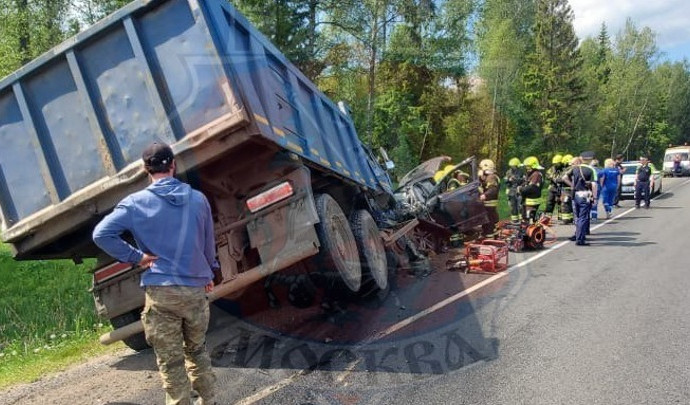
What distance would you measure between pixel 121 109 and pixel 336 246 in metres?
2.07

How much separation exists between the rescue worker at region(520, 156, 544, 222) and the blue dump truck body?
7.56 meters

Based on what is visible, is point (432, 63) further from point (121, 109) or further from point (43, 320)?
point (121, 109)

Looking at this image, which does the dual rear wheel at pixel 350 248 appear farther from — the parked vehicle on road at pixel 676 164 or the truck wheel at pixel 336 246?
the parked vehicle on road at pixel 676 164

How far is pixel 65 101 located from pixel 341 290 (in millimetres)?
2746

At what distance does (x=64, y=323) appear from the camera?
6.79 m

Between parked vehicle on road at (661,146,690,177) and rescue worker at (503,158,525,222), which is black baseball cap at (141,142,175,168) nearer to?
rescue worker at (503,158,525,222)

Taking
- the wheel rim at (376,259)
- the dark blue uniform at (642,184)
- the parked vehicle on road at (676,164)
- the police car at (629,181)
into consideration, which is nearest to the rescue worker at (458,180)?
the wheel rim at (376,259)

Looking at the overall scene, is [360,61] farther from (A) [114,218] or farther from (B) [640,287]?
(A) [114,218]

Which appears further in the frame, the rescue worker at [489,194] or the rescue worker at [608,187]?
the rescue worker at [608,187]

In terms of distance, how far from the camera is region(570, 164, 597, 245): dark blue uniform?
941cm

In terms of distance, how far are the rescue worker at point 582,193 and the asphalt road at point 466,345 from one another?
218 cm

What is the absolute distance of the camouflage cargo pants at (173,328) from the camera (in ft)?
10.3

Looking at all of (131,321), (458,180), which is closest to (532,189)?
(458,180)

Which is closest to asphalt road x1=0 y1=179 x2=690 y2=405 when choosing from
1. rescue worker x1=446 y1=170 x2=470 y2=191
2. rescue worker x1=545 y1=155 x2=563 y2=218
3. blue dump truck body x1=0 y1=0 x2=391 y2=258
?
blue dump truck body x1=0 y1=0 x2=391 y2=258
